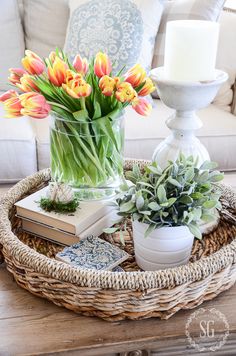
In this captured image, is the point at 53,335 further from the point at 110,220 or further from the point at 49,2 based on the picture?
the point at 49,2

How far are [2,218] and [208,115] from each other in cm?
112

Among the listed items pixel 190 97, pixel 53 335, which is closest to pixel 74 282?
pixel 53 335

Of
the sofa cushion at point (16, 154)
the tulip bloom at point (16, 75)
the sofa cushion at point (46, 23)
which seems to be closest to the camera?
Answer: the tulip bloom at point (16, 75)

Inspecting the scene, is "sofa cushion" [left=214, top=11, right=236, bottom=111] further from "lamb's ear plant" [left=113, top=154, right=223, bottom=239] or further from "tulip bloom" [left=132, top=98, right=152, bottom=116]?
"lamb's ear plant" [left=113, top=154, right=223, bottom=239]

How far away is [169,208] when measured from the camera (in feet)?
2.77

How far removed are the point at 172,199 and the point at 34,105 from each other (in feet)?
1.04

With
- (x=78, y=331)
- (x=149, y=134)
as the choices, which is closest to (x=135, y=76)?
(x=78, y=331)

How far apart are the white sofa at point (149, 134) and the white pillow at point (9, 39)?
0.26 metres

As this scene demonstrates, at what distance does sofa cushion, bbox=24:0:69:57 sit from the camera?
6.60ft

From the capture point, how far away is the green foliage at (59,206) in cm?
98

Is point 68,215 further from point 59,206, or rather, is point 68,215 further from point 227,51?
point 227,51

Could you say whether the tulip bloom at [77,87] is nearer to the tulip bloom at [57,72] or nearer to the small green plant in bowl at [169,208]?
the tulip bloom at [57,72]

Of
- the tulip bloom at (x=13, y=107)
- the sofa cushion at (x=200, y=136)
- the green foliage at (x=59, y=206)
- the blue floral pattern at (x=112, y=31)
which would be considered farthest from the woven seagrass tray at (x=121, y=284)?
the blue floral pattern at (x=112, y=31)

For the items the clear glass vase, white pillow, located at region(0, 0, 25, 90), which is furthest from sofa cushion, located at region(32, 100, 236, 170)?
the clear glass vase
